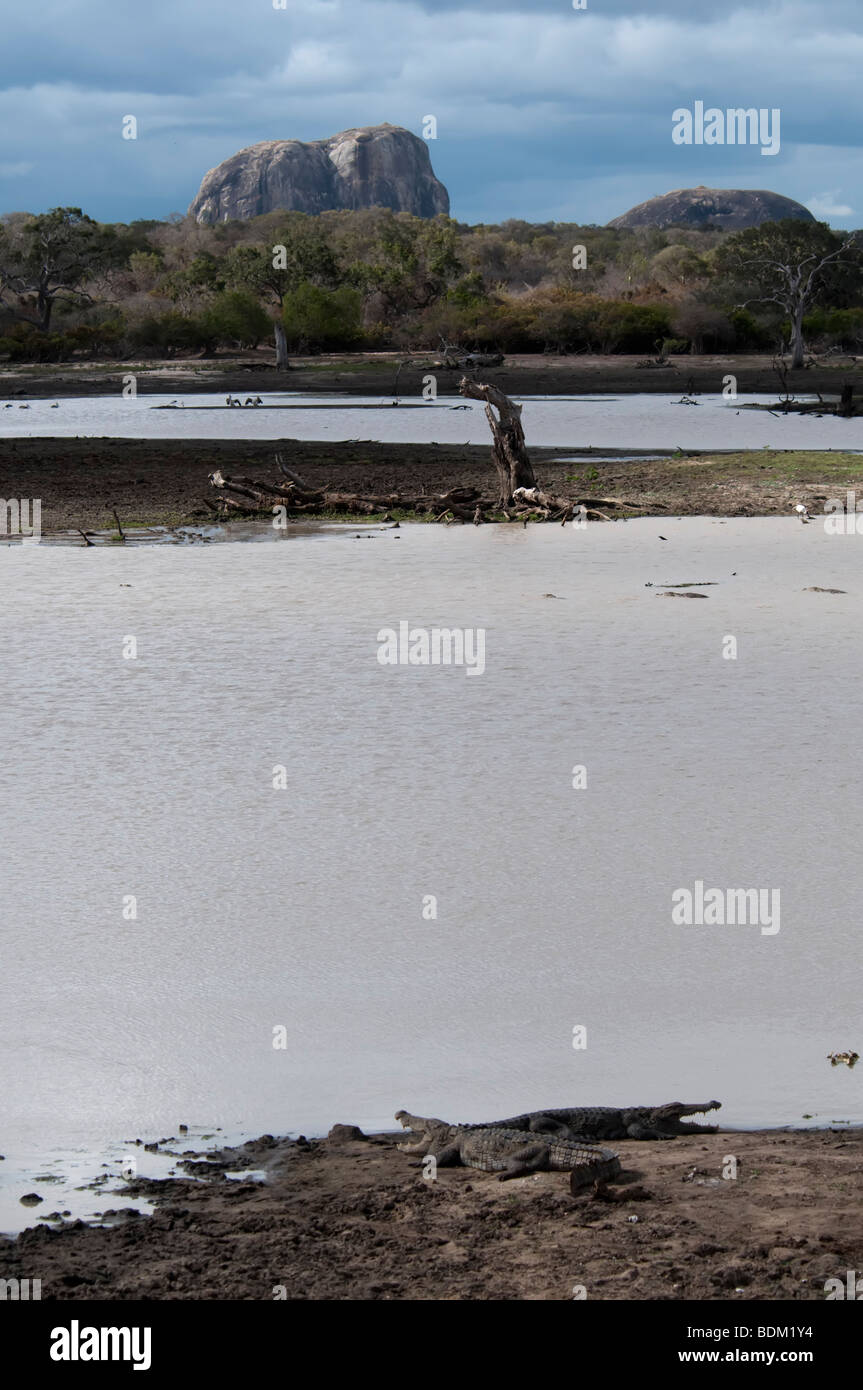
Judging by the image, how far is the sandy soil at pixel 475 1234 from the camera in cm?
334

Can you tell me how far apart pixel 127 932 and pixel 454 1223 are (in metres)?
2.60

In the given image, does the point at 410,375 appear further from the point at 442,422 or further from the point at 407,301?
the point at 407,301

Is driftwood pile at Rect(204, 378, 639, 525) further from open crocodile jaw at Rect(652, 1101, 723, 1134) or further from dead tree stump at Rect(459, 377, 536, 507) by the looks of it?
open crocodile jaw at Rect(652, 1101, 723, 1134)

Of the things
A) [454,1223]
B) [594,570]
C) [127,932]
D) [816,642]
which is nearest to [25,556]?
[594,570]

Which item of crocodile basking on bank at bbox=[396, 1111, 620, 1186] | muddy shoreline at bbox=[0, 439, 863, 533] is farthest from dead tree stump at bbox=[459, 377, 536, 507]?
crocodile basking on bank at bbox=[396, 1111, 620, 1186]

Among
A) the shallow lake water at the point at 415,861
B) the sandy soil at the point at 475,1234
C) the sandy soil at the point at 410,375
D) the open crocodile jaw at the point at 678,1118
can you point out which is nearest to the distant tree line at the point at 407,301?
the sandy soil at the point at 410,375

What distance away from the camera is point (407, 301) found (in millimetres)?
76375

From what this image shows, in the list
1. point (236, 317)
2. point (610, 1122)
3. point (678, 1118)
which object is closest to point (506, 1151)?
point (610, 1122)

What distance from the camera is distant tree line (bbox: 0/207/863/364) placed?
198 ft

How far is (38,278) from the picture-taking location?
7650 cm

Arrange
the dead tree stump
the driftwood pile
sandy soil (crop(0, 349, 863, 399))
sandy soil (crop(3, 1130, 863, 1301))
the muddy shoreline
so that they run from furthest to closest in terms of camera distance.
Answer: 1. sandy soil (crop(0, 349, 863, 399))
2. the muddy shoreline
3. the dead tree stump
4. the driftwood pile
5. sandy soil (crop(3, 1130, 863, 1301))

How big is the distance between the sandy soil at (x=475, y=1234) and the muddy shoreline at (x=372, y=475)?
14512 millimetres

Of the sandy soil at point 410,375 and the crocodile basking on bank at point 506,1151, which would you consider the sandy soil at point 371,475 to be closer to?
the crocodile basking on bank at point 506,1151

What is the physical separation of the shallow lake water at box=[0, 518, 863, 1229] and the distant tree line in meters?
45.5
